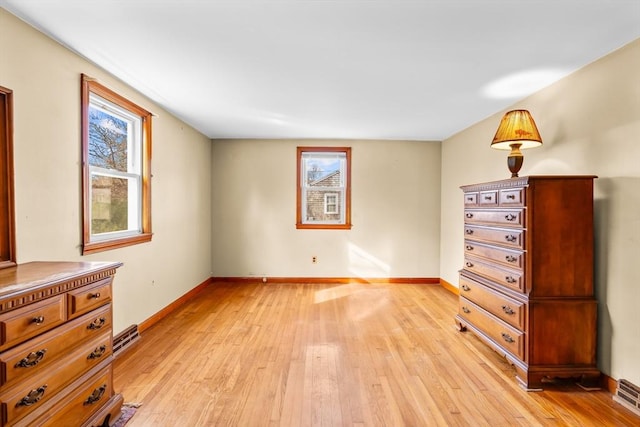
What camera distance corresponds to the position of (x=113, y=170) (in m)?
2.97

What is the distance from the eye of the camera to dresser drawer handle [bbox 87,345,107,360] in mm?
1735

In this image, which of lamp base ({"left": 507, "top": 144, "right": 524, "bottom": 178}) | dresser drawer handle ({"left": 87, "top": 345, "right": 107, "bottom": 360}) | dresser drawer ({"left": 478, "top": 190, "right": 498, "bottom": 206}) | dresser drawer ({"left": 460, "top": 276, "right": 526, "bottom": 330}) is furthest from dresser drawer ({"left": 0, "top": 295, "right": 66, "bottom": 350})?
lamp base ({"left": 507, "top": 144, "right": 524, "bottom": 178})

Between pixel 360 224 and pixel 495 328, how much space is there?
2.90m

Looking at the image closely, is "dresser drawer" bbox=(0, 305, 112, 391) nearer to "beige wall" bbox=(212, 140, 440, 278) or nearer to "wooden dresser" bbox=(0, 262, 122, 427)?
"wooden dresser" bbox=(0, 262, 122, 427)

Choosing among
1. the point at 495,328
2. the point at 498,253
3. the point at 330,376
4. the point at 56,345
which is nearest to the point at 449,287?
the point at 495,328

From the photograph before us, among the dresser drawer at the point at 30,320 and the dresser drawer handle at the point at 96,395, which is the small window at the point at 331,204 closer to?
the dresser drawer handle at the point at 96,395

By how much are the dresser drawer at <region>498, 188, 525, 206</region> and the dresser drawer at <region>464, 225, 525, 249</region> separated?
0.69ft

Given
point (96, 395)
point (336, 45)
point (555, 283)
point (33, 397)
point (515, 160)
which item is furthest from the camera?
point (515, 160)

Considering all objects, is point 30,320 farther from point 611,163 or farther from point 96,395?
point 611,163

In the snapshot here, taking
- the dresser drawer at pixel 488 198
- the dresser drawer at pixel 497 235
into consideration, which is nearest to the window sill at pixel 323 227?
the dresser drawer at pixel 497 235

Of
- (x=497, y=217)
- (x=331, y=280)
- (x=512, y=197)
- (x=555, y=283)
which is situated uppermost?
(x=512, y=197)

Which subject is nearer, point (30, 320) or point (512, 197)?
point (30, 320)

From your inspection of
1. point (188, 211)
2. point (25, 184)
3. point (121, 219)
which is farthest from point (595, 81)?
point (188, 211)

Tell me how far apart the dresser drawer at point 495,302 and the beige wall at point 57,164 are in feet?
10.8
